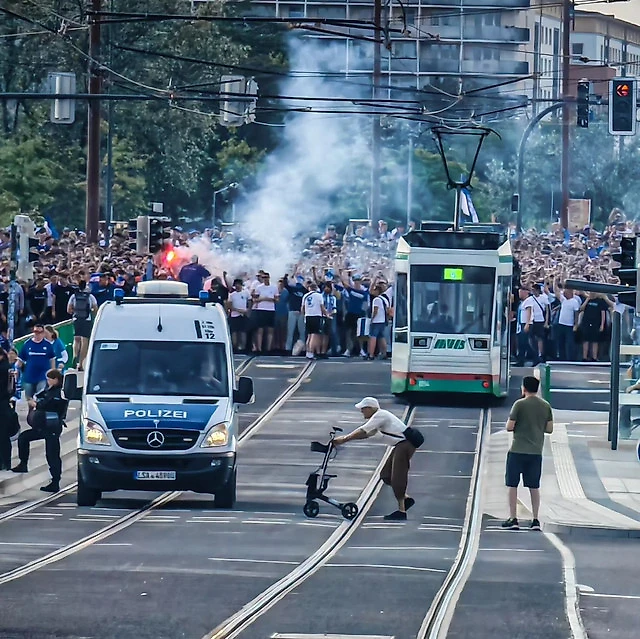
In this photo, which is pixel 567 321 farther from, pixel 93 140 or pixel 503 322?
pixel 93 140

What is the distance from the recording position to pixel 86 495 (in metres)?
21.8

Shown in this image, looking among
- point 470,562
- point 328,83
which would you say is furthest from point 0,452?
point 328,83

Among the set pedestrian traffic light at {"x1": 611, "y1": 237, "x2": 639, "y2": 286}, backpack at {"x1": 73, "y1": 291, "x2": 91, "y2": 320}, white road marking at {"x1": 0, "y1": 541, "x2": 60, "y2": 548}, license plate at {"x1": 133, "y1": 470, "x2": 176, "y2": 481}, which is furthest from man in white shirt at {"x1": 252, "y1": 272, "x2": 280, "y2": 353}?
white road marking at {"x1": 0, "y1": 541, "x2": 60, "y2": 548}

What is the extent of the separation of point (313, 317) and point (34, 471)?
14.8 meters

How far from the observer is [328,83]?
118875mm

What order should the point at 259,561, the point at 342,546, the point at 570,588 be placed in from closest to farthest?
1. the point at 570,588
2. the point at 259,561
3. the point at 342,546

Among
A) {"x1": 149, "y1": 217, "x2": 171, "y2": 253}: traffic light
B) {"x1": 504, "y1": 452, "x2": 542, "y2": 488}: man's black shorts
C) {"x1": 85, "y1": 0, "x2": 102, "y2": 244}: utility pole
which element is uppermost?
{"x1": 85, "y1": 0, "x2": 102, "y2": 244}: utility pole

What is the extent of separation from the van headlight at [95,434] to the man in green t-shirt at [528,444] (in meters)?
4.23

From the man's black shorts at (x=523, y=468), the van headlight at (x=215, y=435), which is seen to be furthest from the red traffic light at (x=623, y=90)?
the van headlight at (x=215, y=435)

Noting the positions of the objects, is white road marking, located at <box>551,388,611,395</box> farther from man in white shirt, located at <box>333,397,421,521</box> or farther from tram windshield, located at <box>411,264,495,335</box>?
man in white shirt, located at <box>333,397,421,521</box>

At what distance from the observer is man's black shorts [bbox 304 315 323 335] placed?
3950cm

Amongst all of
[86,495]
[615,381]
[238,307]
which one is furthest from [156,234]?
[86,495]

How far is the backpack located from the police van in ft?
39.0

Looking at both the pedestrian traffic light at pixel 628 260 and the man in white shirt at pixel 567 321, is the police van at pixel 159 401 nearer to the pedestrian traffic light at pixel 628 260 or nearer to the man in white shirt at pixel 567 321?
the pedestrian traffic light at pixel 628 260
